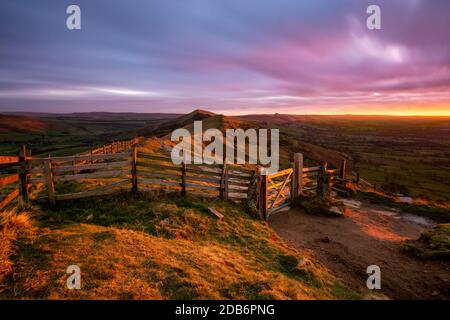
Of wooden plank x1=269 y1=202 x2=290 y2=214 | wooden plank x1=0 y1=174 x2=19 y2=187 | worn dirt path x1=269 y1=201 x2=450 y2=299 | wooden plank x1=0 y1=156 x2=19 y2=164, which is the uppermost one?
wooden plank x1=0 y1=156 x2=19 y2=164

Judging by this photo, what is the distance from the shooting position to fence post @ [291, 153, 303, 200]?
13.5 m

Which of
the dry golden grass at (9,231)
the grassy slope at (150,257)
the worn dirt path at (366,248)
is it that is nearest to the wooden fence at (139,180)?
the dry golden grass at (9,231)

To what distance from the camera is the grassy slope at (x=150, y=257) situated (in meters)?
4.51

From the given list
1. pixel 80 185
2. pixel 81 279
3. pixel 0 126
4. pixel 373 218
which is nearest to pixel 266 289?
→ pixel 81 279

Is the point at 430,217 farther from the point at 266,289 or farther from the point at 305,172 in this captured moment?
the point at 266,289

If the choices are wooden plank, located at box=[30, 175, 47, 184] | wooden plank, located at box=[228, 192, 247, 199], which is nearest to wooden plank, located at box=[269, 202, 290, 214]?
wooden plank, located at box=[228, 192, 247, 199]

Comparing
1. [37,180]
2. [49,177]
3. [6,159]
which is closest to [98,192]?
[49,177]

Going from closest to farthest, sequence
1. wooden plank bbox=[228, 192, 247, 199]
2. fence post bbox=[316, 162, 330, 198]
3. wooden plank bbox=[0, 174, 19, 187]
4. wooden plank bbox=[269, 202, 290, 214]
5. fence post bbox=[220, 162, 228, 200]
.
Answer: wooden plank bbox=[0, 174, 19, 187] < fence post bbox=[220, 162, 228, 200] < wooden plank bbox=[228, 192, 247, 199] < wooden plank bbox=[269, 202, 290, 214] < fence post bbox=[316, 162, 330, 198]

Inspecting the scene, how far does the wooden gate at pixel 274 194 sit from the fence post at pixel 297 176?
0.22 meters

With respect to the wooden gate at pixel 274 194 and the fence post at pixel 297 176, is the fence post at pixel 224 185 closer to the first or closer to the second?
the wooden gate at pixel 274 194

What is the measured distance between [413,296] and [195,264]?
5747 millimetres

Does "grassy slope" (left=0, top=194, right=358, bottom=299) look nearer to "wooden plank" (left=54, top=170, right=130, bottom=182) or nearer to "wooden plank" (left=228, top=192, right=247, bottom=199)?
"wooden plank" (left=54, top=170, right=130, bottom=182)

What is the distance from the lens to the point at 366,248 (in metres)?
9.14

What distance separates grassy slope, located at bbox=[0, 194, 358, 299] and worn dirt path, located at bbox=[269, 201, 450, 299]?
129 cm
